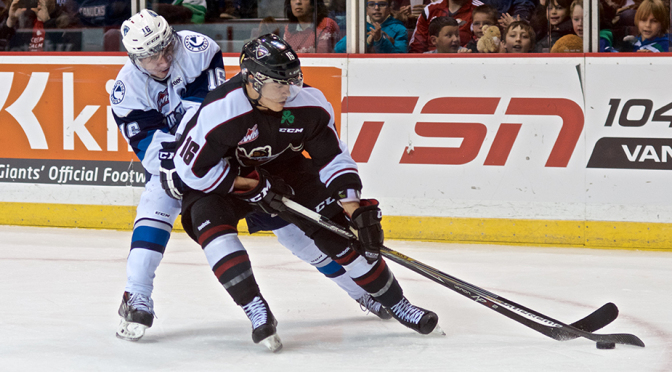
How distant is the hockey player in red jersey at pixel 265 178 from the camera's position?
227 centimetres

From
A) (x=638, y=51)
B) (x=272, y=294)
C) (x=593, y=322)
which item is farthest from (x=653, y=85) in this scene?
(x=272, y=294)

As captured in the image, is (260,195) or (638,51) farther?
(638,51)

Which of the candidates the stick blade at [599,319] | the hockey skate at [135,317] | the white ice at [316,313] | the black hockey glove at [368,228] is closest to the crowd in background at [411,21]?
the white ice at [316,313]

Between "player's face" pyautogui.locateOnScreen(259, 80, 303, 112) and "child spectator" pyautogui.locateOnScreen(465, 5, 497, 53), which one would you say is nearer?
"player's face" pyautogui.locateOnScreen(259, 80, 303, 112)

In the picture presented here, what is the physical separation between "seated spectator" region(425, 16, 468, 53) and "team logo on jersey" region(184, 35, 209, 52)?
1.93 m

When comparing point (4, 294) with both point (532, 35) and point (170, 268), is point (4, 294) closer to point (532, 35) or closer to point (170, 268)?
point (170, 268)

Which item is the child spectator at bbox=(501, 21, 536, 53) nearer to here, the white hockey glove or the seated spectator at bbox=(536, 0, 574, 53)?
the seated spectator at bbox=(536, 0, 574, 53)

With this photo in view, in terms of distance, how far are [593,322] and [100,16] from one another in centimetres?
366

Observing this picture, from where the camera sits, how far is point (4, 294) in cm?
311

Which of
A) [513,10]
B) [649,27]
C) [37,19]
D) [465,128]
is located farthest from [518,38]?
[37,19]

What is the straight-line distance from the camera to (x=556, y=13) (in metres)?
4.22

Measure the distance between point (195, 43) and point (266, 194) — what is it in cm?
70

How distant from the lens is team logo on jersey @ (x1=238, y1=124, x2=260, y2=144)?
2.30 m

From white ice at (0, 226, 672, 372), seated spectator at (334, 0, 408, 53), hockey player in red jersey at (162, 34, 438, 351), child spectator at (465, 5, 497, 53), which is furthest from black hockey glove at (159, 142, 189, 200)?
child spectator at (465, 5, 497, 53)
